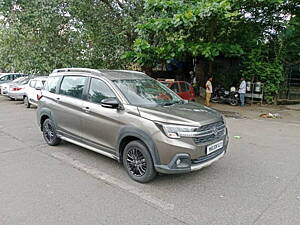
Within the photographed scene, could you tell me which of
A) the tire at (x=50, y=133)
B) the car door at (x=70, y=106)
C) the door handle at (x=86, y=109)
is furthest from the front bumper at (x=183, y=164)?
the tire at (x=50, y=133)

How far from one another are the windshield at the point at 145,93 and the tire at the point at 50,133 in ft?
7.08

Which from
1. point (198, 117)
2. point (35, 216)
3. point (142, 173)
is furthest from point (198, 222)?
point (35, 216)

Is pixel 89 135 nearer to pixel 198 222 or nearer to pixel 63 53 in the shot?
pixel 198 222

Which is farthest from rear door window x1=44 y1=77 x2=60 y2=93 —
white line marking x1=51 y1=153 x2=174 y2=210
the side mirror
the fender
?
the fender

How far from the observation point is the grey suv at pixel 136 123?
3354 mm

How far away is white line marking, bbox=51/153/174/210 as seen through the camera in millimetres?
3154

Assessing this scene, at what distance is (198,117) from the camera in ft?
11.7

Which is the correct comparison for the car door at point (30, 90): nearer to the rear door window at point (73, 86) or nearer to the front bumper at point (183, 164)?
the rear door window at point (73, 86)

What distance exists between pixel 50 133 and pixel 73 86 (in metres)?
1.44

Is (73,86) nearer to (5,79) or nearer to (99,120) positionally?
(99,120)

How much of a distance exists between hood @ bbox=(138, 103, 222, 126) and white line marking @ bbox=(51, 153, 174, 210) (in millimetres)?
1099

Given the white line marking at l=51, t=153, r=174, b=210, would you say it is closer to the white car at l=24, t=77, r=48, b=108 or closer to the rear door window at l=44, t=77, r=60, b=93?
the rear door window at l=44, t=77, r=60, b=93

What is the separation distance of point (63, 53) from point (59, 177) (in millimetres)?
9045

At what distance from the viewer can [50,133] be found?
5.45m
